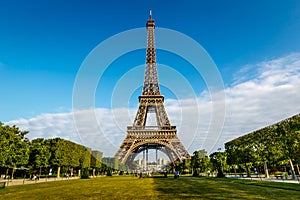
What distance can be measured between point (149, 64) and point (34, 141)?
3182cm

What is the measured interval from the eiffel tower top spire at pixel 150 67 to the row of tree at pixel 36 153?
21.0 metres

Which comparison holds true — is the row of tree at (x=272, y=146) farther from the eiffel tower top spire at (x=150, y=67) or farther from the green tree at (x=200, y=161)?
the eiffel tower top spire at (x=150, y=67)

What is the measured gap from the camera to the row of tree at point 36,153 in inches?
1214

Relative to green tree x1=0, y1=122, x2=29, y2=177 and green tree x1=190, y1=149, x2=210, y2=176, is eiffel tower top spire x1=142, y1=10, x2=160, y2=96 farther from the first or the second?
green tree x1=0, y1=122, x2=29, y2=177

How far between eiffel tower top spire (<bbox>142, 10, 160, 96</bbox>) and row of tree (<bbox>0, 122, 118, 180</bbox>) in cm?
2105

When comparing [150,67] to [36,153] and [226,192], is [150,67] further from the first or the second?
[226,192]

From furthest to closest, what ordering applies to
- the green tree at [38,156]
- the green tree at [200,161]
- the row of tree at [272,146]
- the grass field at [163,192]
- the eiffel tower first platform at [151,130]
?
the green tree at [200,161]
the eiffel tower first platform at [151,130]
the green tree at [38,156]
the row of tree at [272,146]
the grass field at [163,192]

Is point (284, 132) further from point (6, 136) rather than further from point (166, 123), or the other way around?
point (6, 136)

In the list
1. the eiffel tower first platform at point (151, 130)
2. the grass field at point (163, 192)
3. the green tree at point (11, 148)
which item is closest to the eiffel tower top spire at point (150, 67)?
the eiffel tower first platform at point (151, 130)

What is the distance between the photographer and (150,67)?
57125mm

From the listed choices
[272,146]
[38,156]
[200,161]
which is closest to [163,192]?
[272,146]

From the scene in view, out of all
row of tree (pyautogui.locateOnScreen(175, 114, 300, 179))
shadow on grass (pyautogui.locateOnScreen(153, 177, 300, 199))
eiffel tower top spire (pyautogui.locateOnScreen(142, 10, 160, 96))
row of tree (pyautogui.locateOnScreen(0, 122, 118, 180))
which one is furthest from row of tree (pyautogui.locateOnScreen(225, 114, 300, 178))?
row of tree (pyautogui.locateOnScreen(0, 122, 118, 180))

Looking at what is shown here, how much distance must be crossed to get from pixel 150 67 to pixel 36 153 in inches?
1278

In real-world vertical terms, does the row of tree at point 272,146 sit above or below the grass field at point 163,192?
above
